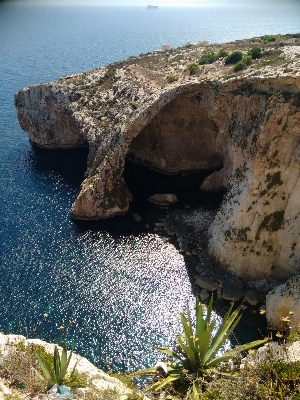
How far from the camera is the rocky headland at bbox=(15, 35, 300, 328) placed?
2991cm

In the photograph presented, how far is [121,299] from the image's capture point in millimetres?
30719

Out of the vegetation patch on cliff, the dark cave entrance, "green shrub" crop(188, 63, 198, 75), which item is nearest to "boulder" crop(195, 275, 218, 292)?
the vegetation patch on cliff

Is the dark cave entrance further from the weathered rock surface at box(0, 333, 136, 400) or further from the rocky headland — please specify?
the weathered rock surface at box(0, 333, 136, 400)

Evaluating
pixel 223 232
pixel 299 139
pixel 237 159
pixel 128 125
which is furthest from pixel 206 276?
pixel 128 125

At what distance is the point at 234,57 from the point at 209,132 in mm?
9333

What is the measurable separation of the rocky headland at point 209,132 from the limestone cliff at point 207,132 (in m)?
0.09

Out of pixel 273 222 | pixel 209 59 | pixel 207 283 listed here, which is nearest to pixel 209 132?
pixel 209 59

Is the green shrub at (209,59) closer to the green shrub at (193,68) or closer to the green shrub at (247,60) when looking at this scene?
the green shrub at (193,68)

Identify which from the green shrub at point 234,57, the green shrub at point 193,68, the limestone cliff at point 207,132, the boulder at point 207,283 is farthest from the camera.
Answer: the green shrub at point 193,68

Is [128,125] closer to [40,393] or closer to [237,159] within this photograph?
[237,159]

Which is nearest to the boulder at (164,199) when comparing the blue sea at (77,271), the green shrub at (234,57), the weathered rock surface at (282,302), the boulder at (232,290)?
the blue sea at (77,271)

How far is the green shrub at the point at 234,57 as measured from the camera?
47.6m

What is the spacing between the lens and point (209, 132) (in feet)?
157

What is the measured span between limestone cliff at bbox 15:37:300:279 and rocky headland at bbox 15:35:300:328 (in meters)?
0.09
